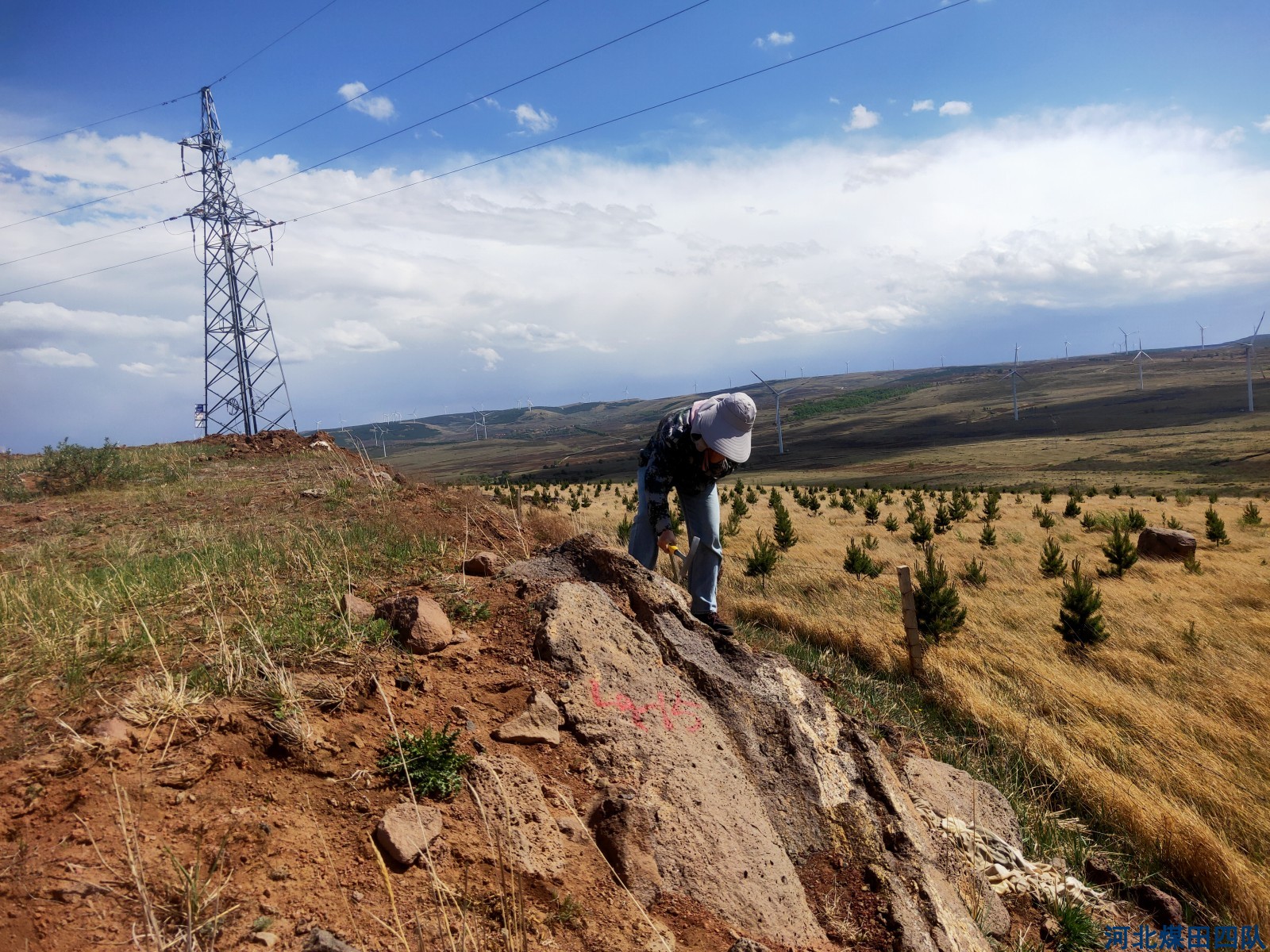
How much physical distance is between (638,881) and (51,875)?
1916 millimetres

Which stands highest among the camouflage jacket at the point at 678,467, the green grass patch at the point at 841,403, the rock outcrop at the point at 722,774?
the green grass patch at the point at 841,403

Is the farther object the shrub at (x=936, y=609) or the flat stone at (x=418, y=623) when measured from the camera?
the shrub at (x=936, y=609)

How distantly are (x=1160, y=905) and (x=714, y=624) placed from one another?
11.3 feet

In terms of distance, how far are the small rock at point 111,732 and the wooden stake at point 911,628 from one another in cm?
768

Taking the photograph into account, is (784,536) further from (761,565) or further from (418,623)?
(418,623)

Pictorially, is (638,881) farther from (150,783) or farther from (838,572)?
(838,572)

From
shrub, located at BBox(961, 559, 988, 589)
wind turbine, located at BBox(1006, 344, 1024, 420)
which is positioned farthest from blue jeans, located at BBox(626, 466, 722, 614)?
wind turbine, located at BBox(1006, 344, 1024, 420)

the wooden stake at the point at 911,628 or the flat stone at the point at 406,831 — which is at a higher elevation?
the flat stone at the point at 406,831

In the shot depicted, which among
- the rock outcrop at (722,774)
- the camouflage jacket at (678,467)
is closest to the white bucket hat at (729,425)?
the camouflage jacket at (678,467)

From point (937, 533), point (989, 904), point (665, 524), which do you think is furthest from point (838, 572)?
point (989, 904)

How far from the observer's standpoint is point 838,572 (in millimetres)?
14492

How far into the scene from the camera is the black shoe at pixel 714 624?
197 inches

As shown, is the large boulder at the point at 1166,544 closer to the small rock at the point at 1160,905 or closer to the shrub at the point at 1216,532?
the shrub at the point at 1216,532

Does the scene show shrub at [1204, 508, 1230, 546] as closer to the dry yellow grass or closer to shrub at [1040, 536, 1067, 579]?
the dry yellow grass
